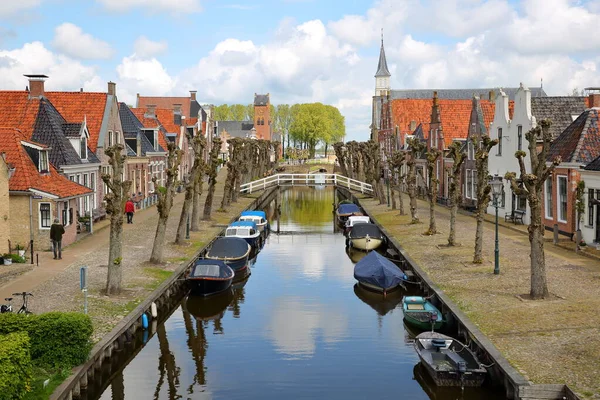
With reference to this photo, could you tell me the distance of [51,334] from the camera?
1733 cm

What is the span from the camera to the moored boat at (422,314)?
77.7 feet

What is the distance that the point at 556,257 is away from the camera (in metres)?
31.8

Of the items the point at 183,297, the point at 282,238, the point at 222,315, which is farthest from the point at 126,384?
the point at 282,238

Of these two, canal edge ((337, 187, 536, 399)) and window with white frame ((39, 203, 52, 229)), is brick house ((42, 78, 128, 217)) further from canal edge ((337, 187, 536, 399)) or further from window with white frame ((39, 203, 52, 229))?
canal edge ((337, 187, 536, 399))

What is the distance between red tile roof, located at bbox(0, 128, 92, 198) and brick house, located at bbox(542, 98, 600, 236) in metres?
25.9

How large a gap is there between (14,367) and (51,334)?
132 inches

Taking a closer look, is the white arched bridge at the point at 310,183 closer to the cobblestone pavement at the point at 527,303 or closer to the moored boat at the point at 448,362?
the cobblestone pavement at the point at 527,303

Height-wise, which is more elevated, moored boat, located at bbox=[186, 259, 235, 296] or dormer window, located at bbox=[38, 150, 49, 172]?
dormer window, located at bbox=[38, 150, 49, 172]

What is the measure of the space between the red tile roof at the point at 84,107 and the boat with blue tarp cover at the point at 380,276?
2553 centimetres

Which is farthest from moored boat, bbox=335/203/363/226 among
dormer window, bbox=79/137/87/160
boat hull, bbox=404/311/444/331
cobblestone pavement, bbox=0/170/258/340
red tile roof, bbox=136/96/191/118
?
red tile roof, bbox=136/96/191/118

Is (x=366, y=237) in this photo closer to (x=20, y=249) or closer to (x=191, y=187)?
(x=191, y=187)

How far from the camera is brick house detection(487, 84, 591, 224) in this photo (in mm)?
42562

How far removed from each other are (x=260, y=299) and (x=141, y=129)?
39689mm

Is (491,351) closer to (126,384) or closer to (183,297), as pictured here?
(126,384)
